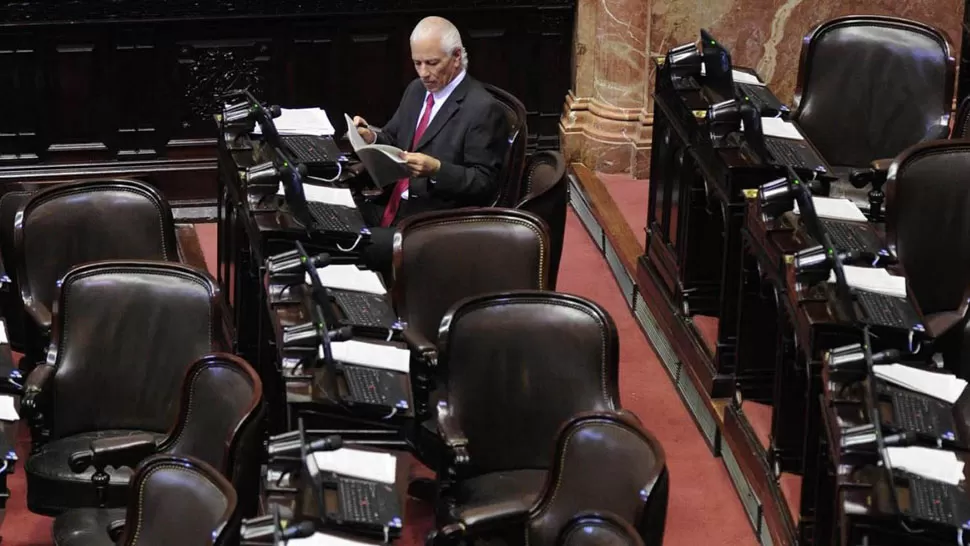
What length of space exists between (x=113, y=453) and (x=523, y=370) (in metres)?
1.31

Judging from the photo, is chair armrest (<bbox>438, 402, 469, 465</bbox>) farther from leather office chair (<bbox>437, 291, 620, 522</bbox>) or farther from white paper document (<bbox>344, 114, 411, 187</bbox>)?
white paper document (<bbox>344, 114, 411, 187</bbox>)

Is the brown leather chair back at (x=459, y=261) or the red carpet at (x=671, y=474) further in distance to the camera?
the brown leather chair back at (x=459, y=261)

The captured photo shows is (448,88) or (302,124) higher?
(448,88)

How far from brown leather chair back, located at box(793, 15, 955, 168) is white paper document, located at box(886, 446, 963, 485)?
2.78 m

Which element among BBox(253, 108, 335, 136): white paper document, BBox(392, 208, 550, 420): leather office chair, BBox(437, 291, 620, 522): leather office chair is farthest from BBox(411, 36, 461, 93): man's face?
BBox(437, 291, 620, 522): leather office chair

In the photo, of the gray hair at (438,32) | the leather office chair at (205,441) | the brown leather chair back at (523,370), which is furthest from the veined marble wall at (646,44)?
the leather office chair at (205,441)

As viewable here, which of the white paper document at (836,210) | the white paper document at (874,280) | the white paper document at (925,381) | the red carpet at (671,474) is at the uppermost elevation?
the white paper document at (836,210)

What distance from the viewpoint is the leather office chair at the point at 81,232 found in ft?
21.5

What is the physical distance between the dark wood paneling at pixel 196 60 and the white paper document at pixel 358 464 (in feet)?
13.6

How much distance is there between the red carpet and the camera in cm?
602

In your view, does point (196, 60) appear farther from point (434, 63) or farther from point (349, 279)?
point (349, 279)

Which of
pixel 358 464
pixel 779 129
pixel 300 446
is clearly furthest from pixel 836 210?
pixel 300 446

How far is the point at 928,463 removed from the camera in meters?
4.73

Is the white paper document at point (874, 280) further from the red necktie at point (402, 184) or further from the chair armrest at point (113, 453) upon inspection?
the chair armrest at point (113, 453)
